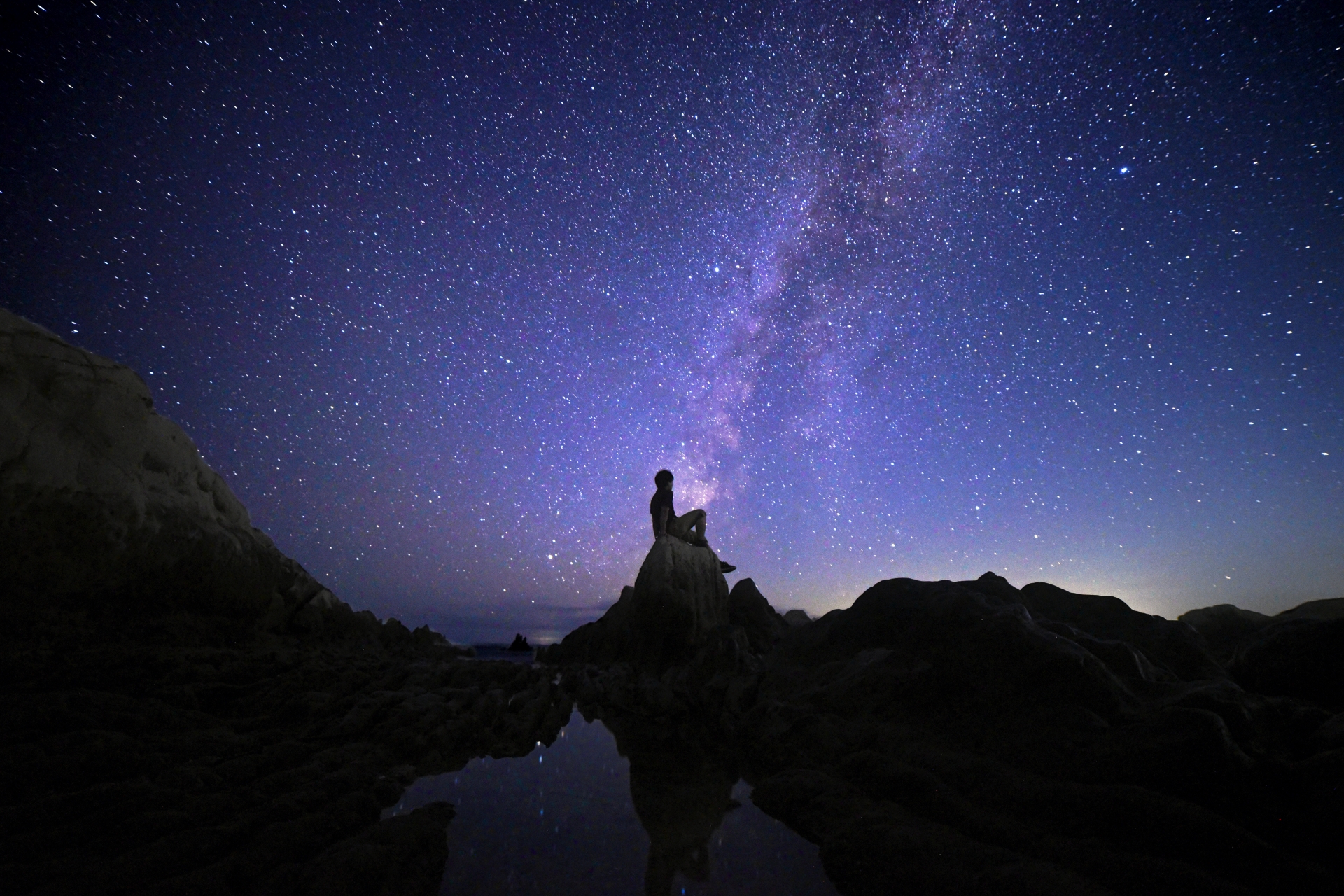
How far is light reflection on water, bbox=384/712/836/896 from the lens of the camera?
157 inches

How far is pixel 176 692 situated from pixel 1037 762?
11.3 metres

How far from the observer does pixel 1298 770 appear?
3.88 metres

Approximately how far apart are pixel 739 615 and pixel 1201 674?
14.2 meters

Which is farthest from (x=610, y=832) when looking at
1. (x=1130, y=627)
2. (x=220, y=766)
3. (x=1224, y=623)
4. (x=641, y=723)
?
(x=1224, y=623)

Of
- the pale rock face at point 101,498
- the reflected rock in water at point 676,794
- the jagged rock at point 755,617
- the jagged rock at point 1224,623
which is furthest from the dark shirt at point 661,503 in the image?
the jagged rock at point 1224,623

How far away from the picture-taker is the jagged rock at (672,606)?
17.0 meters

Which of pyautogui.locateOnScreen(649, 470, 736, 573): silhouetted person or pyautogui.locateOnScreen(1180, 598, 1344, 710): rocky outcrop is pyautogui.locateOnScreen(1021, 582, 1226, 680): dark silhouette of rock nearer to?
pyautogui.locateOnScreen(1180, 598, 1344, 710): rocky outcrop

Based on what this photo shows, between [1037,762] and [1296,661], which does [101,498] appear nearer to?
[1037,762]

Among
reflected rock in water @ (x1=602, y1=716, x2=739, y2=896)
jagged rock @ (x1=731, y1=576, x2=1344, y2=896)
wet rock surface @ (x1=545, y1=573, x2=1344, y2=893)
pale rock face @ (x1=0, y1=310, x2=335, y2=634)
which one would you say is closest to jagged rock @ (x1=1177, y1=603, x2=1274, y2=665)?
wet rock surface @ (x1=545, y1=573, x2=1344, y2=893)

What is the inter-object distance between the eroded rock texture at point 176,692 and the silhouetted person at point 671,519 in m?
6.75

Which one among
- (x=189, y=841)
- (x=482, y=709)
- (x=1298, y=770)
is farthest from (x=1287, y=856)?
(x=482, y=709)

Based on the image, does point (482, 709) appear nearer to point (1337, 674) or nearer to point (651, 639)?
point (651, 639)

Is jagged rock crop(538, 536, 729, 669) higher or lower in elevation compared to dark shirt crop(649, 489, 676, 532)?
lower

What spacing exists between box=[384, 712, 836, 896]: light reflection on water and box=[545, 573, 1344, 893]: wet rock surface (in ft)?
1.53
